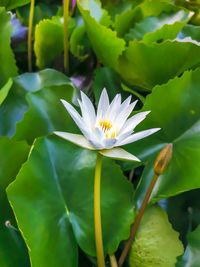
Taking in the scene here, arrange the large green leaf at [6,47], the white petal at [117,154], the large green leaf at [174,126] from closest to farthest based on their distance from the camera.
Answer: the white petal at [117,154]
the large green leaf at [174,126]
the large green leaf at [6,47]

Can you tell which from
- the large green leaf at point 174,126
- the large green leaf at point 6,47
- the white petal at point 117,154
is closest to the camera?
the white petal at point 117,154

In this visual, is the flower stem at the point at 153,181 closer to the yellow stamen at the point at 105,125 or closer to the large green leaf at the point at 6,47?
the yellow stamen at the point at 105,125

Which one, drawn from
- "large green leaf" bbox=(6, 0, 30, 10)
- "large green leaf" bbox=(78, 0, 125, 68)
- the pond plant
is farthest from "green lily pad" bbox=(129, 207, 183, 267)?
"large green leaf" bbox=(6, 0, 30, 10)

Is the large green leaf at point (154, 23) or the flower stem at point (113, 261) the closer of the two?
the flower stem at point (113, 261)

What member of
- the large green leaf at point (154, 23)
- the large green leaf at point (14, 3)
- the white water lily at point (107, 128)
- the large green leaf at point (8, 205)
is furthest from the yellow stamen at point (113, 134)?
the large green leaf at point (14, 3)

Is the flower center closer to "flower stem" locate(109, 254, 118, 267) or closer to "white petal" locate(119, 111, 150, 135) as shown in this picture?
"white petal" locate(119, 111, 150, 135)

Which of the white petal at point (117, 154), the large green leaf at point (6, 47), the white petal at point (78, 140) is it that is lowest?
the white petal at point (117, 154)

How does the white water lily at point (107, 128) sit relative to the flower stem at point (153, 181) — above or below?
above

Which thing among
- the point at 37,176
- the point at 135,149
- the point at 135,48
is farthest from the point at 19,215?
the point at 135,48
